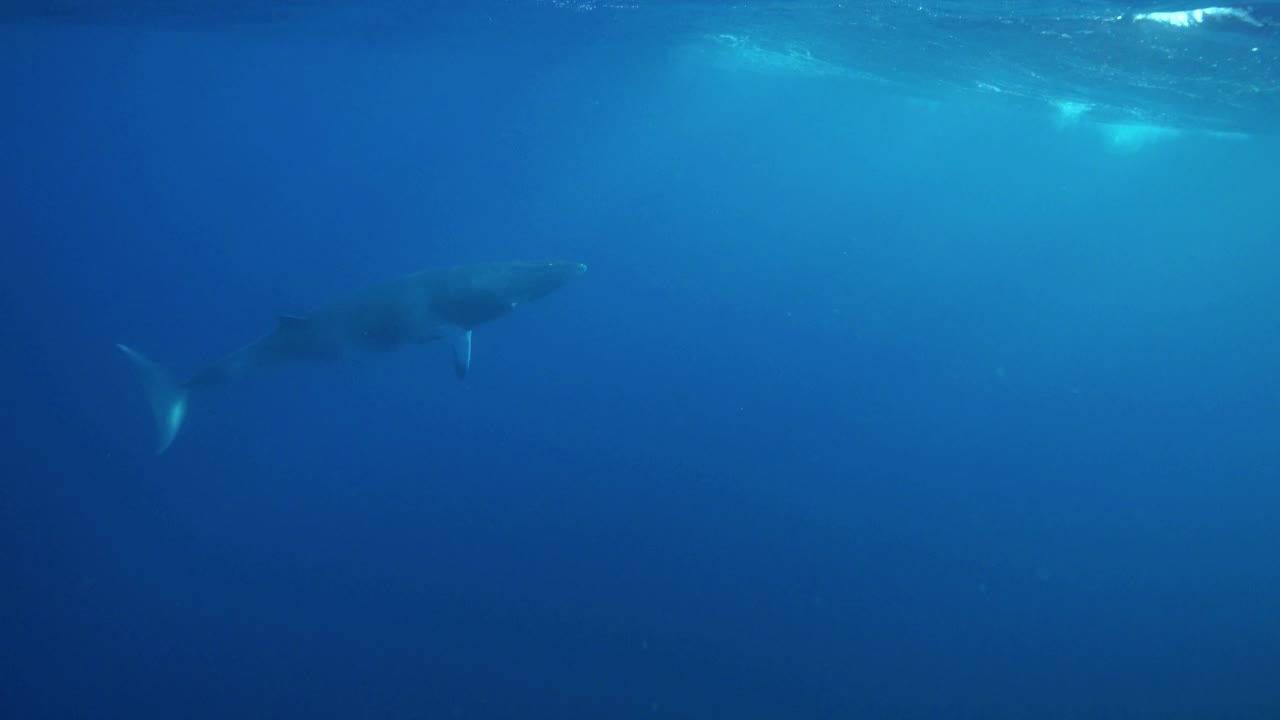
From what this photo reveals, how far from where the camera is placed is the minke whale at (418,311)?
10178 millimetres

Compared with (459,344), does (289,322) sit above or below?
above

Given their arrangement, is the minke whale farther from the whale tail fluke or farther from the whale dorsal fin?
the whale tail fluke

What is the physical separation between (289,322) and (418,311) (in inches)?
68.8

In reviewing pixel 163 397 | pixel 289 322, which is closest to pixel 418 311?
pixel 289 322

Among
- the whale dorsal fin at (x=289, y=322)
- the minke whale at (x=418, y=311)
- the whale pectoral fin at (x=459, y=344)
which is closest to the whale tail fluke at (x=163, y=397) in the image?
the minke whale at (x=418, y=311)

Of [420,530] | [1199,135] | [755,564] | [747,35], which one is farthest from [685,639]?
[1199,135]

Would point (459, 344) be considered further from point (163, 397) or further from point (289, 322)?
point (163, 397)

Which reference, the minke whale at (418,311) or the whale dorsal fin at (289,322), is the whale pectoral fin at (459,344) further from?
the whale dorsal fin at (289,322)

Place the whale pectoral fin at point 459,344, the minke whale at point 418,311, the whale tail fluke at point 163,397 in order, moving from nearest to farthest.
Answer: the minke whale at point 418,311, the whale pectoral fin at point 459,344, the whale tail fluke at point 163,397

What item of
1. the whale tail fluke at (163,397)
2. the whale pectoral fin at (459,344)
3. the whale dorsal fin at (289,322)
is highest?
the whale dorsal fin at (289,322)

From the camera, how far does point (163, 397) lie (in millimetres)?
12094

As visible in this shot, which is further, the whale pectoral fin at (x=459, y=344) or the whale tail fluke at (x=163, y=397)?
the whale tail fluke at (x=163, y=397)

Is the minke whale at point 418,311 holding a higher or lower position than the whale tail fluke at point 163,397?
higher

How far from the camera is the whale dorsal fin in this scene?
10.2 meters
